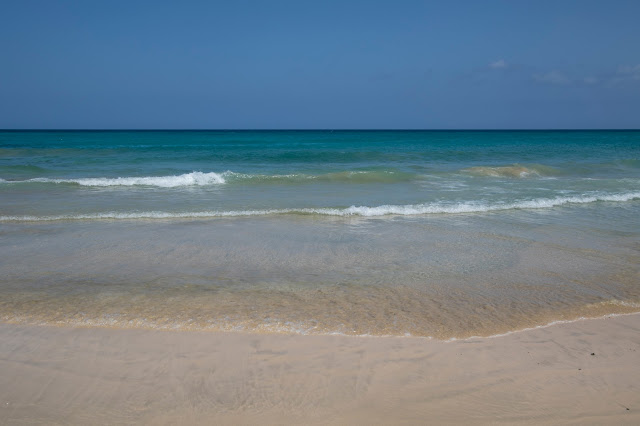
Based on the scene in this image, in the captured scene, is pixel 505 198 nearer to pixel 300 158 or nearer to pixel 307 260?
pixel 307 260

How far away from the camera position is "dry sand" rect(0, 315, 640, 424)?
3.25 meters

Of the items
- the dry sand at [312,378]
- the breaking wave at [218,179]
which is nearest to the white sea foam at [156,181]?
the breaking wave at [218,179]

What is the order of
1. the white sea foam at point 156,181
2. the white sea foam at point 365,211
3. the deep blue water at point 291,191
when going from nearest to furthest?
the white sea foam at point 365,211
the deep blue water at point 291,191
the white sea foam at point 156,181

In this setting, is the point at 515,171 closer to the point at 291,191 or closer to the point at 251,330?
the point at 291,191

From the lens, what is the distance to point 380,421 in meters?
3.18

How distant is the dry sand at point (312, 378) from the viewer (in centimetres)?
325

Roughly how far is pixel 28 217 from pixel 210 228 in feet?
14.5

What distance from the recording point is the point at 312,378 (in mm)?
3662

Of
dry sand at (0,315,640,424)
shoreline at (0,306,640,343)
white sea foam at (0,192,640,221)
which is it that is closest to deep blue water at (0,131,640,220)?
white sea foam at (0,192,640,221)

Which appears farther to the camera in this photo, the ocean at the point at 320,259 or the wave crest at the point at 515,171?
the wave crest at the point at 515,171

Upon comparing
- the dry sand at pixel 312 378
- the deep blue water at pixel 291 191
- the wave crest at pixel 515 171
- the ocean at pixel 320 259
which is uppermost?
the wave crest at pixel 515 171

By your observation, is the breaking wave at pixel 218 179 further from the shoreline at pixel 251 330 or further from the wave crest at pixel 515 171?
the shoreline at pixel 251 330

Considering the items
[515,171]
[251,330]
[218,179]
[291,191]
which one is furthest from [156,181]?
[515,171]

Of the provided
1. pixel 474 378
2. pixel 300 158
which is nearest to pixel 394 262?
pixel 474 378
